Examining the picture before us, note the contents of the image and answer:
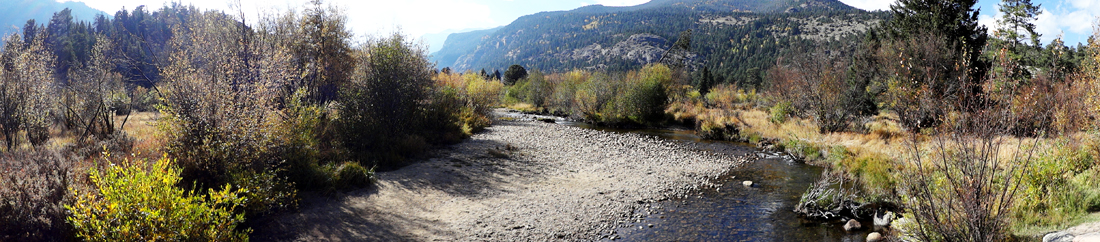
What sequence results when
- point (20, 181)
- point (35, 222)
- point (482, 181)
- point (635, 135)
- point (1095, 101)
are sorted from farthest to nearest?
1. point (635, 135)
2. point (482, 181)
3. point (1095, 101)
4. point (20, 181)
5. point (35, 222)

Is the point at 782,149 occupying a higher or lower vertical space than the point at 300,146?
lower

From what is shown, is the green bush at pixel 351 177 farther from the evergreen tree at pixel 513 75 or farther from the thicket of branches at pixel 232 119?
the evergreen tree at pixel 513 75

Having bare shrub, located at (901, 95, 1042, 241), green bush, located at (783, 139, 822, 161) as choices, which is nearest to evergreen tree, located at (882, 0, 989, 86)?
green bush, located at (783, 139, 822, 161)

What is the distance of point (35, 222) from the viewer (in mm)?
5559

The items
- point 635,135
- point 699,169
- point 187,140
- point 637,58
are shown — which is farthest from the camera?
point 637,58

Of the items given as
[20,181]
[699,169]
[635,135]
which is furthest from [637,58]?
[20,181]

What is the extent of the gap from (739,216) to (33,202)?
11.1 m

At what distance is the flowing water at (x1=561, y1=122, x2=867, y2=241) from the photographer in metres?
8.46

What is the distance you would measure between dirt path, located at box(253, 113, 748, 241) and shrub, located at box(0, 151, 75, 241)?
2.15m

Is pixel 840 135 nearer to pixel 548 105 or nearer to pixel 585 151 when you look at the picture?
pixel 585 151

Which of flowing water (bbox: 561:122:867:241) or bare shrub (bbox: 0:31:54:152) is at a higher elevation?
bare shrub (bbox: 0:31:54:152)

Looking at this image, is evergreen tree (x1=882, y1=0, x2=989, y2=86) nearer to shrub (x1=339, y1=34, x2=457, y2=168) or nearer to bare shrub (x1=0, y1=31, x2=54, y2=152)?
shrub (x1=339, y1=34, x2=457, y2=168)

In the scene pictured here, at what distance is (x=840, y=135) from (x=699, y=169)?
8490mm

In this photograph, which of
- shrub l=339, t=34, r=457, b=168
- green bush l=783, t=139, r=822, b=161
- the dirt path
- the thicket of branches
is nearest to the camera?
the thicket of branches
